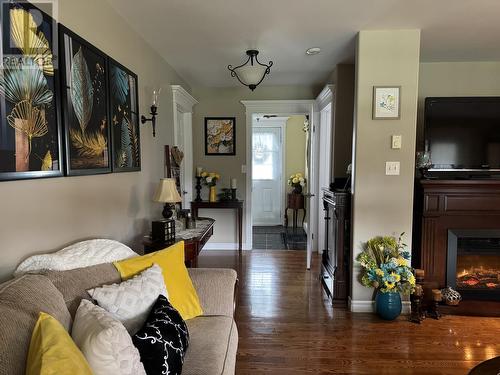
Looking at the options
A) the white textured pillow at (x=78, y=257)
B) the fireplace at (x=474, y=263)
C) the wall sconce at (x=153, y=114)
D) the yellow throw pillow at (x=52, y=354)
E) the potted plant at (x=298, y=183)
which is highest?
the wall sconce at (x=153, y=114)

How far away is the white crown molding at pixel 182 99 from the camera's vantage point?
360 centimetres

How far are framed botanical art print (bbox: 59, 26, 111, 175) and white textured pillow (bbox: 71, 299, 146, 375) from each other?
0.91 meters

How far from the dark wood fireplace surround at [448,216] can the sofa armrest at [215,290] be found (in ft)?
6.24

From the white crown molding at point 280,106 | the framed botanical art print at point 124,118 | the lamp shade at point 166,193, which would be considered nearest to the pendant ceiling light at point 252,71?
the framed botanical art print at point 124,118

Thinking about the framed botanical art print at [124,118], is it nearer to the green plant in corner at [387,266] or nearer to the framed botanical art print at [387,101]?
the framed botanical art print at [387,101]

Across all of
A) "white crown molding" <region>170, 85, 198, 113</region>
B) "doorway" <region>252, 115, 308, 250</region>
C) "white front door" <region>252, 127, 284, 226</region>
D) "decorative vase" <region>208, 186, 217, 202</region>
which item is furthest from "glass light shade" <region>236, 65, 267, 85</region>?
"white front door" <region>252, 127, 284, 226</region>

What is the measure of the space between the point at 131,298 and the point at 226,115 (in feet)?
12.1

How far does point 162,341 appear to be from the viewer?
4.08 ft

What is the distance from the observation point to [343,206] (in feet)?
9.38

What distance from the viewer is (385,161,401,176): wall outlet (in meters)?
2.69

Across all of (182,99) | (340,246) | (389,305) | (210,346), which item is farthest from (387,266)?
(182,99)

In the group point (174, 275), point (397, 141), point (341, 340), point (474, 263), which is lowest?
point (341, 340)

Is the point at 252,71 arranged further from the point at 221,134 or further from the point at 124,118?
the point at 221,134

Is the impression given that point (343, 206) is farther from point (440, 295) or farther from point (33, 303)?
point (33, 303)
